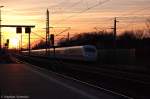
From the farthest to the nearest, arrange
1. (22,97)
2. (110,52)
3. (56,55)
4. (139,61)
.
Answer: (56,55) < (110,52) < (139,61) < (22,97)

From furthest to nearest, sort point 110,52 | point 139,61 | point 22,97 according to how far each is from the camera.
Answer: point 110,52 → point 139,61 → point 22,97

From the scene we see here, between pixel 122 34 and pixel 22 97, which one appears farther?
pixel 122 34

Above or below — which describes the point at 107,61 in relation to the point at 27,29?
below

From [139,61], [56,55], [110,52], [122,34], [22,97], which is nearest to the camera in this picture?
[22,97]

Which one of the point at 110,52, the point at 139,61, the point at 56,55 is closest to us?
the point at 139,61

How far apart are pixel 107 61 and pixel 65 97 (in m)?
61.8

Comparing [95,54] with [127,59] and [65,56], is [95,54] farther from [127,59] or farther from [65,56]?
[65,56]

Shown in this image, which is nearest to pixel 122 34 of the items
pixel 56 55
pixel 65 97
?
pixel 56 55

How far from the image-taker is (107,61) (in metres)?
79.9

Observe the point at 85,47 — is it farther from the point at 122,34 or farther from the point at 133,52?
the point at 122,34

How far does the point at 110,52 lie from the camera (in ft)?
260

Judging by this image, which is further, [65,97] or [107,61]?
[107,61]

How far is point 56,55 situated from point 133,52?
75.8ft

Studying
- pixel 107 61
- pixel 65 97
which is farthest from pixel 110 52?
pixel 65 97
